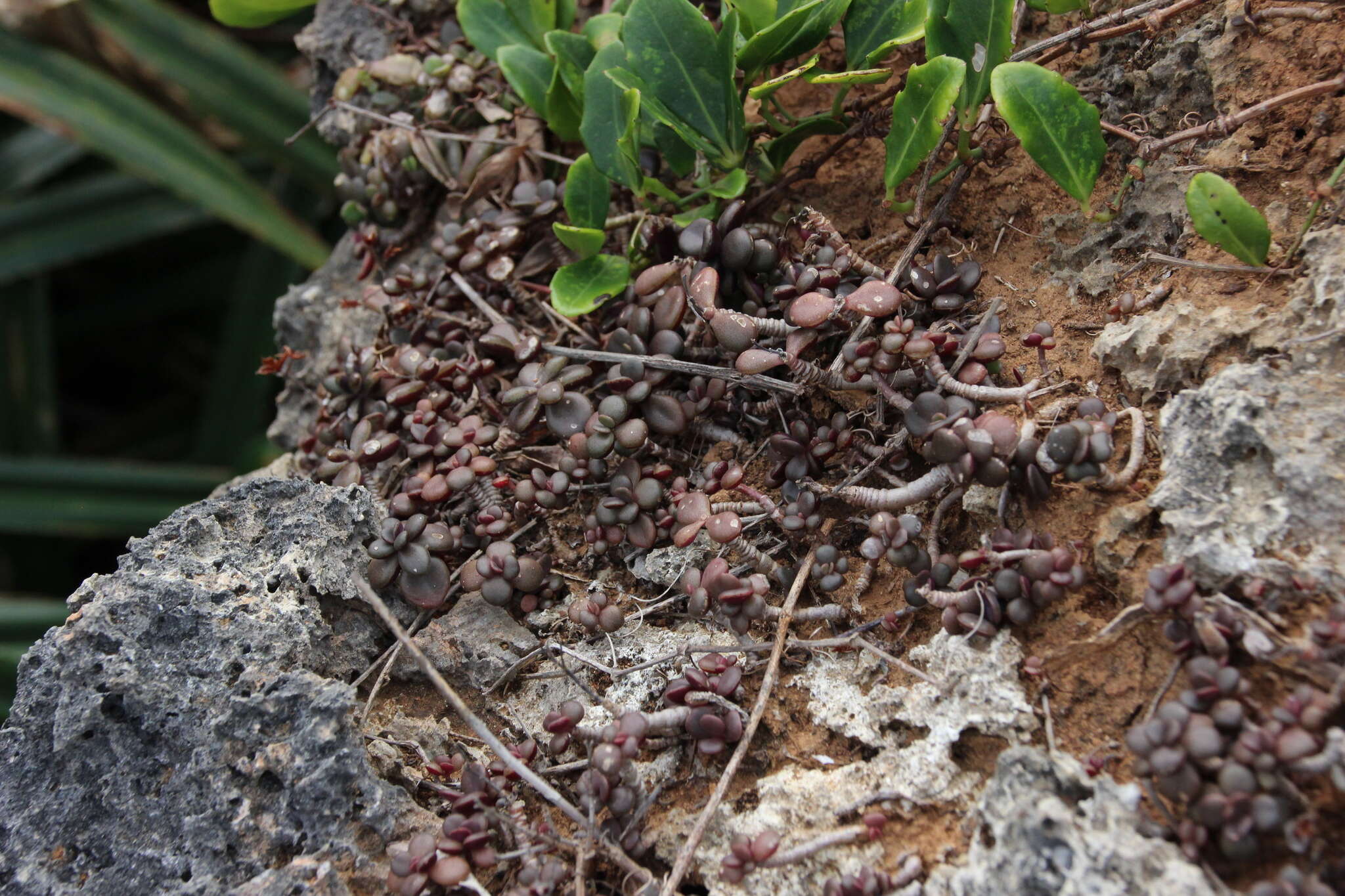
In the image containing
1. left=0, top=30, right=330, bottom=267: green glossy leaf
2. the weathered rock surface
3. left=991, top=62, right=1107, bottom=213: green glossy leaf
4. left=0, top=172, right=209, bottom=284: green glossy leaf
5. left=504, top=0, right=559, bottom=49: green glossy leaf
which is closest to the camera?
the weathered rock surface

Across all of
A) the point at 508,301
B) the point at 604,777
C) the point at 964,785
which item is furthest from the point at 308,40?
the point at 964,785

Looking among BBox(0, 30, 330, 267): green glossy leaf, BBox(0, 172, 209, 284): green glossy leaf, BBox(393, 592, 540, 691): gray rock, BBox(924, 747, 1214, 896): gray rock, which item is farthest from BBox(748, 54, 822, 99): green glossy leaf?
BBox(0, 172, 209, 284): green glossy leaf

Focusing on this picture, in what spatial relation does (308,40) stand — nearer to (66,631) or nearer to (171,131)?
(171,131)

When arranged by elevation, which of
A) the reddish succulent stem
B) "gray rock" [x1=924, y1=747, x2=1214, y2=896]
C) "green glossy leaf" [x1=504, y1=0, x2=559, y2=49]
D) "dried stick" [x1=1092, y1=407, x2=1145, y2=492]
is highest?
"green glossy leaf" [x1=504, y1=0, x2=559, y2=49]

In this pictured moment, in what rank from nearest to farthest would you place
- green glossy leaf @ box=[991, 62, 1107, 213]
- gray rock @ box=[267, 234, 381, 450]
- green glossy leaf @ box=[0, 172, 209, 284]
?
1. green glossy leaf @ box=[991, 62, 1107, 213]
2. gray rock @ box=[267, 234, 381, 450]
3. green glossy leaf @ box=[0, 172, 209, 284]

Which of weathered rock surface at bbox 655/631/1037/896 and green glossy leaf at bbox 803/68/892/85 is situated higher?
green glossy leaf at bbox 803/68/892/85

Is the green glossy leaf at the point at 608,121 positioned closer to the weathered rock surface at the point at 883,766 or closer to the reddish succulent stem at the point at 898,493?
Answer: the reddish succulent stem at the point at 898,493

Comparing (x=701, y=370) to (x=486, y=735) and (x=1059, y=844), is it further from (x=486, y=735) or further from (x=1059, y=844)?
(x=1059, y=844)

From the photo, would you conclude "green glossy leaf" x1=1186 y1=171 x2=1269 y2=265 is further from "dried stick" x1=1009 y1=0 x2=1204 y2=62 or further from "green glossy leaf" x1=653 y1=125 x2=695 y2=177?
"green glossy leaf" x1=653 y1=125 x2=695 y2=177

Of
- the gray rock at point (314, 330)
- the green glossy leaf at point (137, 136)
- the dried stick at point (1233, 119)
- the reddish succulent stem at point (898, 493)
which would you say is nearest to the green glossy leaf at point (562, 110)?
the gray rock at point (314, 330)
